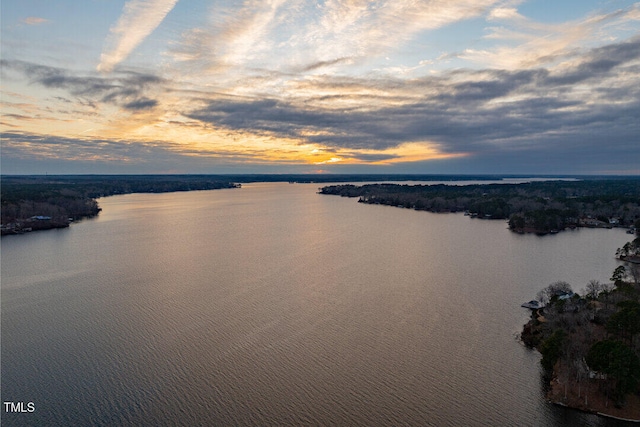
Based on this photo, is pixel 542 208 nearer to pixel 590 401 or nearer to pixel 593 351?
pixel 593 351

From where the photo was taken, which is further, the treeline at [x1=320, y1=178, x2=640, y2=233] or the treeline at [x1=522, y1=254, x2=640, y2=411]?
the treeline at [x1=320, y1=178, x2=640, y2=233]

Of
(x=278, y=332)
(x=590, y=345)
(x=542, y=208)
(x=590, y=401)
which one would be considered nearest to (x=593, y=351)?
(x=590, y=401)

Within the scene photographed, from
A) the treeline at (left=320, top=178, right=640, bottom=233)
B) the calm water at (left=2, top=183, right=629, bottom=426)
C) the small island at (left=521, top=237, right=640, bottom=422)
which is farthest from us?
the treeline at (left=320, top=178, right=640, bottom=233)

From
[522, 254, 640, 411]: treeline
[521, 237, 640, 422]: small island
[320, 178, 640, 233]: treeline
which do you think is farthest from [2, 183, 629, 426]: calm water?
[320, 178, 640, 233]: treeline

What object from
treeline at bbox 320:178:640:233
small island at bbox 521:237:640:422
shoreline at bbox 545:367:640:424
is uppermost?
treeline at bbox 320:178:640:233

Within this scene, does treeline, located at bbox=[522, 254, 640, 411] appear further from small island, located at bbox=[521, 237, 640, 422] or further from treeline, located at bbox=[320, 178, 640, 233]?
treeline, located at bbox=[320, 178, 640, 233]

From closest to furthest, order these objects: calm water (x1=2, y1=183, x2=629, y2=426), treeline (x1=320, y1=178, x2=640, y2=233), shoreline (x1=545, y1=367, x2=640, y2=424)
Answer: shoreline (x1=545, y1=367, x2=640, y2=424)
calm water (x1=2, y1=183, x2=629, y2=426)
treeline (x1=320, y1=178, x2=640, y2=233)

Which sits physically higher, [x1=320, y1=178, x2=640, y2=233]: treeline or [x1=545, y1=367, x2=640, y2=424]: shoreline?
[x1=320, y1=178, x2=640, y2=233]: treeline

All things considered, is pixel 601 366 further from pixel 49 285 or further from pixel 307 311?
pixel 49 285

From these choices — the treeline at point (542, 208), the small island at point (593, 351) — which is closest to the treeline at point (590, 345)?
the small island at point (593, 351)
